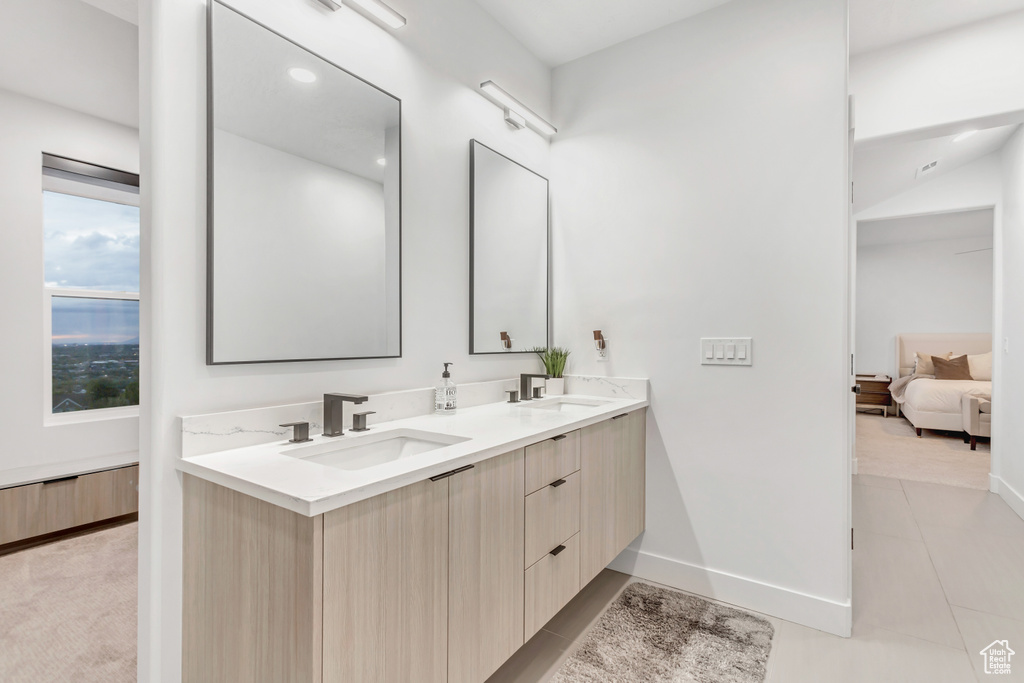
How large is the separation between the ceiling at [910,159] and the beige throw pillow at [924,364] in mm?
3125

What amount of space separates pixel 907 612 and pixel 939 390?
15.3ft

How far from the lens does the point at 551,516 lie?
1.64m

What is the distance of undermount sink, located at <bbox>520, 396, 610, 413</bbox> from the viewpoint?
89.3 inches

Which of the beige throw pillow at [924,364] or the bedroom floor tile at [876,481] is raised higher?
the beige throw pillow at [924,364]

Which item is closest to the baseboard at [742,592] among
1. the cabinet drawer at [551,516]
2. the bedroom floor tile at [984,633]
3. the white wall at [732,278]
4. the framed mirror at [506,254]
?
the white wall at [732,278]

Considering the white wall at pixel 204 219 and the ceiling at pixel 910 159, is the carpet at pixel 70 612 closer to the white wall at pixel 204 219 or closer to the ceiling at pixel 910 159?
the white wall at pixel 204 219

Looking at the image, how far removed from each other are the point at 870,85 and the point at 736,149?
3.52 ft

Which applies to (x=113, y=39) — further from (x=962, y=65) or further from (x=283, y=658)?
(x=962, y=65)

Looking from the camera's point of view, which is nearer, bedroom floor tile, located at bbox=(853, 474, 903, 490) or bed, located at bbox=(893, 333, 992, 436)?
bedroom floor tile, located at bbox=(853, 474, 903, 490)

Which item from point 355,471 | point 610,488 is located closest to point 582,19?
point 610,488

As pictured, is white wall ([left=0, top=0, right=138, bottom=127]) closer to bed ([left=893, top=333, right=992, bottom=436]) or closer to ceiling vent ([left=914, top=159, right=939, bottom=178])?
ceiling vent ([left=914, top=159, right=939, bottom=178])

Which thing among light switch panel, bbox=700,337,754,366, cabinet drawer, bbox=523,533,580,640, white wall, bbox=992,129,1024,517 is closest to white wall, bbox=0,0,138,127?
cabinet drawer, bbox=523,533,580,640

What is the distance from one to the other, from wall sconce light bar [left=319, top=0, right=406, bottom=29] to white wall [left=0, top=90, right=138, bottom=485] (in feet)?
7.69

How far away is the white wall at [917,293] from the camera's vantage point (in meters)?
6.69
